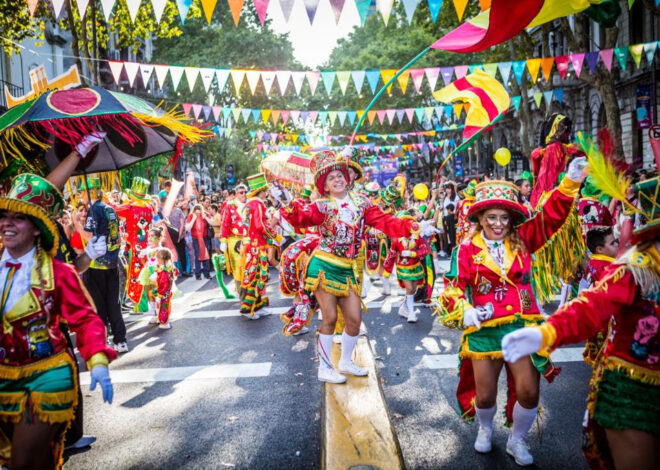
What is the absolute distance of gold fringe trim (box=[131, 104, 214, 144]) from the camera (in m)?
3.93

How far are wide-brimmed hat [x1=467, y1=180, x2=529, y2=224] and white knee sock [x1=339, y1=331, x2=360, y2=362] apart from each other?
211cm

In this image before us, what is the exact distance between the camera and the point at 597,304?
2.45m

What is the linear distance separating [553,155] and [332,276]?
8.20 ft

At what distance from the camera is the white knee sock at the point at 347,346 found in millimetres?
5246

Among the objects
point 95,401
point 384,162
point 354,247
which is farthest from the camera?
point 384,162

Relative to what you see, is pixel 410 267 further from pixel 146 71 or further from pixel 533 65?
pixel 146 71

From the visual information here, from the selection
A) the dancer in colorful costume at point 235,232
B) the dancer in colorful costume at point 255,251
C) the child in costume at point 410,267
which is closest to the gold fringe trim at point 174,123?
the dancer in colorful costume at point 255,251

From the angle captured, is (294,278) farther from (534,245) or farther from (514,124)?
(514,124)

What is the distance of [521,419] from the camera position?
11.1ft

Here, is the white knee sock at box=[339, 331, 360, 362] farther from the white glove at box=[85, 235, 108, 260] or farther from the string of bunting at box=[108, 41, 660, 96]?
the string of bunting at box=[108, 41, 660, 96]

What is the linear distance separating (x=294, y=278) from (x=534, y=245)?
302 cm

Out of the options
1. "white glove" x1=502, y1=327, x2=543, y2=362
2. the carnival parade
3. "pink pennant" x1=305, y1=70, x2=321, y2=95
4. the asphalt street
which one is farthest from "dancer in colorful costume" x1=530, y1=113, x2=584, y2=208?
"pink pennant" x1=305, y1=70, x2=321, y2=95

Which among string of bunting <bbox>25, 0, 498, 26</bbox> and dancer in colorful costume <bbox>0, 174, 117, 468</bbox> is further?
string of bunting <bbox>25, 0, 498, 26</bbox>

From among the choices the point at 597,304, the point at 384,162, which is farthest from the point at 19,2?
the point at 384,162
